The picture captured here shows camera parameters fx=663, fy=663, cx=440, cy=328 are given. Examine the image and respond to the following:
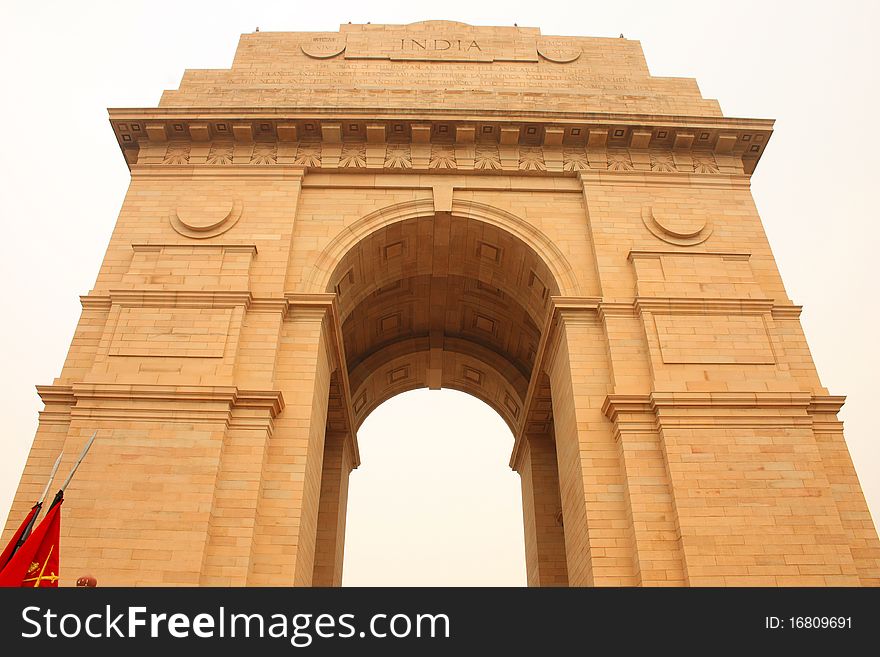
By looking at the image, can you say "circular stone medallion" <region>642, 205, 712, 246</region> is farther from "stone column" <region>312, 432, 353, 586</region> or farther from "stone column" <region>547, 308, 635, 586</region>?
"stone column" <region>312, 432, 353, 586</region>

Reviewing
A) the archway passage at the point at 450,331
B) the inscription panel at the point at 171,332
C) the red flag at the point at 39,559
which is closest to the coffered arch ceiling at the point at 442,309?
the archway passage at the point at 450,331

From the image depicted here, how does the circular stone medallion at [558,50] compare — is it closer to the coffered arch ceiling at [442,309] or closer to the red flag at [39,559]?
the coffered arch ceiling at [442,309]

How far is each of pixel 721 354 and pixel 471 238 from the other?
7.82 m

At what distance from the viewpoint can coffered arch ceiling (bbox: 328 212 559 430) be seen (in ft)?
64.0

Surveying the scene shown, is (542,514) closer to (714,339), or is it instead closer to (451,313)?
(451,313)

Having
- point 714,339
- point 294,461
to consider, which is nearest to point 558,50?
point 714,339

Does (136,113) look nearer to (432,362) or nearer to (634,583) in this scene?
(432,362)

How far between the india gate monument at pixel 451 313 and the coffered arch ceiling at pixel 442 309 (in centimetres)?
12

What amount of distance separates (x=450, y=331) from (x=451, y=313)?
144cm

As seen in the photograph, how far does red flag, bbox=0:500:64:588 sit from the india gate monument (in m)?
3.17

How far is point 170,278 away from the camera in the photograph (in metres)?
16.9

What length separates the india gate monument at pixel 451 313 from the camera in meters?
13.7

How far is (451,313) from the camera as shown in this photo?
2484cm

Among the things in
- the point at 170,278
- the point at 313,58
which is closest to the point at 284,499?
the point at 170,278
